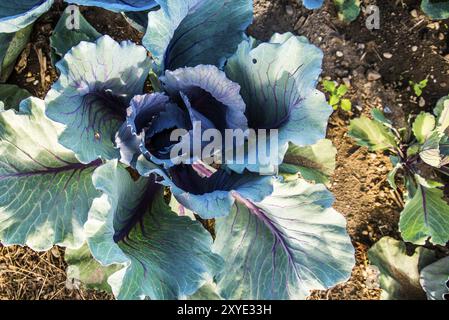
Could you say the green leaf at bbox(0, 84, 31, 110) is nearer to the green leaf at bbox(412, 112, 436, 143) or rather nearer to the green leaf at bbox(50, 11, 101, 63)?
the green leaf at bbox(50, 11, 101, 63)

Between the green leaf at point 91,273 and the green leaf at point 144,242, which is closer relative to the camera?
the green leaf at point 144,242

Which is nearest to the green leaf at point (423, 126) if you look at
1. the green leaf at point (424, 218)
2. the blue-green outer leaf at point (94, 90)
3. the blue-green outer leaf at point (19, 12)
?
the green leaf at point (424, 218)

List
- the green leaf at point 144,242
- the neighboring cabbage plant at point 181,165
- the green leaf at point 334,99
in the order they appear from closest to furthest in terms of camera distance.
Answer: the green leaf at point 144,242, the neighboring cabbage plant at point 181,165, the green leaf at point 334,99

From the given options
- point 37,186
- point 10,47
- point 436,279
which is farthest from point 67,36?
point 436,279

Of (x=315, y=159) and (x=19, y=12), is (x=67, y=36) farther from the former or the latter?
(x=315, y=159)

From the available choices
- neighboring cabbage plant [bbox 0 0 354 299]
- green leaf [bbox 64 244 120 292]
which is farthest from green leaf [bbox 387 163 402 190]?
green leaf [bbox 64 244 120 292]

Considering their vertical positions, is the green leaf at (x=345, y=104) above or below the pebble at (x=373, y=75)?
below

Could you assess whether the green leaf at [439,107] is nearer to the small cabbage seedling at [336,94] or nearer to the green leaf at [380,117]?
the green leaf at [380,117]

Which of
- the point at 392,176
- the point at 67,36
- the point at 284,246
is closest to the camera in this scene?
the point at 284,246
